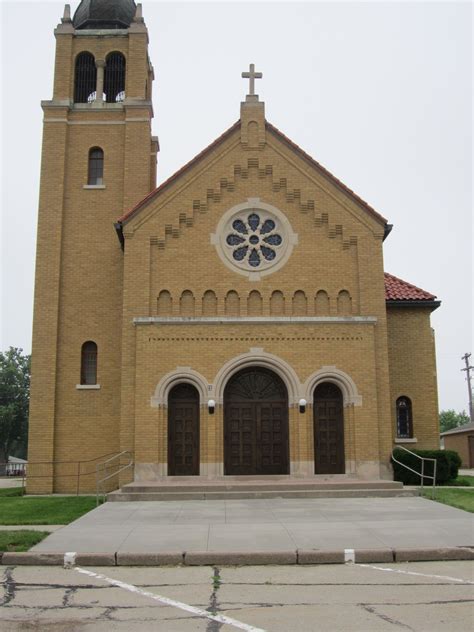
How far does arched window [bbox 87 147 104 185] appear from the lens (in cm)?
2527

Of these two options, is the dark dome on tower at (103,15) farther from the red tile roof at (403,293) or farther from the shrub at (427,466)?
the shrub at (427,466)

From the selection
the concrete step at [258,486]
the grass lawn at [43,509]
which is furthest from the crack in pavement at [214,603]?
the concrete step at [258,486]

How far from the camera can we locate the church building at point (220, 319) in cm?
2088

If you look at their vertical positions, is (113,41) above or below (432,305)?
above

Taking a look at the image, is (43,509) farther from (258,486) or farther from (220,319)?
(220,319)

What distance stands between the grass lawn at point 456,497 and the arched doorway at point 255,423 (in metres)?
4.59

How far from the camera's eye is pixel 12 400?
218 ft

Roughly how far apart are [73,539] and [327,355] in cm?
1139

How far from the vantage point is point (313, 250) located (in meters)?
22.1

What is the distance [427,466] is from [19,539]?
13863mm

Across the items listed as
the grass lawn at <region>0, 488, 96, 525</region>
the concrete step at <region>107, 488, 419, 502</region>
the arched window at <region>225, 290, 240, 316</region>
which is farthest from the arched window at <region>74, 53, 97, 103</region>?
the concrete step at <region>107, 488, 419, 502</region>

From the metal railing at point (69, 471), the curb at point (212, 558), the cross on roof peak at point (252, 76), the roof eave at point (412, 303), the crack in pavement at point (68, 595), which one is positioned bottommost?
the crack in pavement at point (68, 595)

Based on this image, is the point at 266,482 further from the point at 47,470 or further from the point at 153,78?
the point at 153,78

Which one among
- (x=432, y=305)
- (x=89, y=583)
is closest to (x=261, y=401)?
(x=432, y=305)
